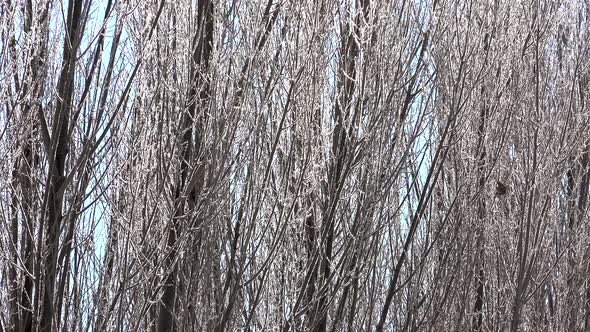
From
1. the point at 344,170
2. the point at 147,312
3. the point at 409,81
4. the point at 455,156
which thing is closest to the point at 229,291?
the point at 147,312

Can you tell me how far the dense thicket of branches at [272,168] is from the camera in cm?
671

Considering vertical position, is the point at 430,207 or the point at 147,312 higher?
the point at 430,207

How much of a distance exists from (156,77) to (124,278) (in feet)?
4.57

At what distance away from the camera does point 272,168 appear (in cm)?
Answer: 759

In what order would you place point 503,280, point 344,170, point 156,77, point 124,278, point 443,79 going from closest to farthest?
point 124,278
point 156,77
point 344,170
point 443,79
point 503,280

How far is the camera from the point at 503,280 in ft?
30.4

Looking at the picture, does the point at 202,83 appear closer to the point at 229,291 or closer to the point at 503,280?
the point at 229,291

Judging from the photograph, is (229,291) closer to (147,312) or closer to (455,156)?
(147,312)

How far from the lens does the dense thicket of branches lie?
6711mm

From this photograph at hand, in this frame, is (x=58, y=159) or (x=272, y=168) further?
(x=272, y=168)

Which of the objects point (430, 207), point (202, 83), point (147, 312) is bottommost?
point (147, 312)

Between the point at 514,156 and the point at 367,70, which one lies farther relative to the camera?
the point at 514,156

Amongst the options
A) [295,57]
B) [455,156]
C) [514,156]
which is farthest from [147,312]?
[514,156]

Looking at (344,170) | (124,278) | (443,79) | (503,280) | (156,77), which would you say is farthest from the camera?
(503,280)
